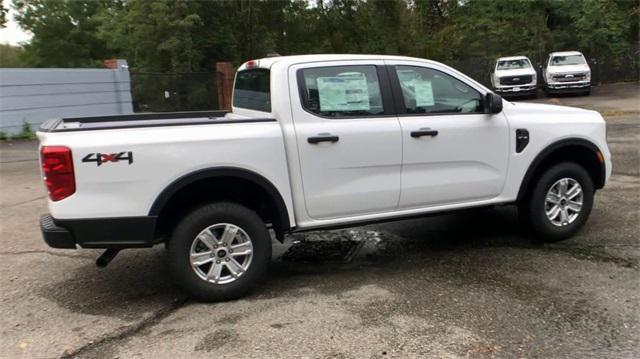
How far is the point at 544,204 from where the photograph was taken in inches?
216

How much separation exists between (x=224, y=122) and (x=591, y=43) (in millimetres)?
29410

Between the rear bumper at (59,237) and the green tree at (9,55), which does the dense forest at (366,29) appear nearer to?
the green tree at (9,55)

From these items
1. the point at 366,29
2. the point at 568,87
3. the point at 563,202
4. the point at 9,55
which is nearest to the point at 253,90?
the point at 563,202

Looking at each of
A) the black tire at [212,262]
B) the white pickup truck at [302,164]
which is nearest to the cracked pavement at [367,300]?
the black tire at [212,262]

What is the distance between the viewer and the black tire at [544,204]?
5.46 m

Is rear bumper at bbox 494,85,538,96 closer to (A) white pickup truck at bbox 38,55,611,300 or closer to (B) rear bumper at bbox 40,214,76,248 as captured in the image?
(A) white pickup truck at bbox 38,55,611,300

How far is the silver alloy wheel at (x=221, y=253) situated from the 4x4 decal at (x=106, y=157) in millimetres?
778

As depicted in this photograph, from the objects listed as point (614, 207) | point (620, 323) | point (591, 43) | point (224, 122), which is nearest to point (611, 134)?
point (614, 207)

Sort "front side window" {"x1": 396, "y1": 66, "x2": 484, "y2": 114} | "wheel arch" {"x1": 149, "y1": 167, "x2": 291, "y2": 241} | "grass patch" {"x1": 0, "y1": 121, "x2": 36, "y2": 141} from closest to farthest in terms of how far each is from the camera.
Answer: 1. "wheel arch" {"x1": 149, "y1": 167, "x2": 291, "y2": 241}
2. "front side window" {"x1": 396, "y1": 66, "x2": 484, "y2": 114}
3. "grass patch" {"x1": 0, "y1": 121, "x2": 36, "y2": 141}

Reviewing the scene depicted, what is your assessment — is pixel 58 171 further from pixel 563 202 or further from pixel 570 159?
pixel 570 159

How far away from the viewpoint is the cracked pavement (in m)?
3.72

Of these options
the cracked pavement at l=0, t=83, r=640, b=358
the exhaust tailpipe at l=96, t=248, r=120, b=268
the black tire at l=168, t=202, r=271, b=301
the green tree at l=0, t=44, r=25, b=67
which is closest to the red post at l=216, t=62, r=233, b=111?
the cracked pavement at l=0, t=83, r=640, b=358

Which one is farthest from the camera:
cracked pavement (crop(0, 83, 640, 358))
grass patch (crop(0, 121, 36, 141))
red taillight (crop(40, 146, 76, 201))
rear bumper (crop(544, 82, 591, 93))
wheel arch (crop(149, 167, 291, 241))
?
rear bumper (crop(544, 82, 591, 93))

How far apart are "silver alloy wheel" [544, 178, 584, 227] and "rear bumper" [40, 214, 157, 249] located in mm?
3661
